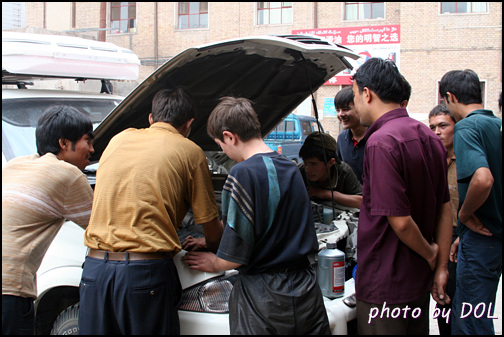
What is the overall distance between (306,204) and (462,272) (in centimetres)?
155

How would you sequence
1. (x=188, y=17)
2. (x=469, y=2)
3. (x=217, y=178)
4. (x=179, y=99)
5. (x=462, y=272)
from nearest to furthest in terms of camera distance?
(x=179, y=99), (x=462, y=272), (x=217, y=178), (x=469, y=2), (x=188, y=17)

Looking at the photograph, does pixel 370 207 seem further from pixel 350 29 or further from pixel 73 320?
pixel 350 29

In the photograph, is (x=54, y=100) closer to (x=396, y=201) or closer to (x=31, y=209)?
(x=31, y=209)

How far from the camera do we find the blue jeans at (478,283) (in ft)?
10.4

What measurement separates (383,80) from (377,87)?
5 cm

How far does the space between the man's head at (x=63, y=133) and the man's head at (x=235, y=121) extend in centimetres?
82

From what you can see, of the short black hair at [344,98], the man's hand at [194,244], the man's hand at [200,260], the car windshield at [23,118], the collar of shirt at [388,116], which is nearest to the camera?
the collar of shirt at [388,116]

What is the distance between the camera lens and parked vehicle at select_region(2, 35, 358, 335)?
8.77ft

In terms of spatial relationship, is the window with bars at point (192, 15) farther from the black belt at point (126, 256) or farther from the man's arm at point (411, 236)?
the man's arm at point (411, 236)

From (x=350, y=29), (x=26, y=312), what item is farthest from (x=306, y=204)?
(x=350, y=29)

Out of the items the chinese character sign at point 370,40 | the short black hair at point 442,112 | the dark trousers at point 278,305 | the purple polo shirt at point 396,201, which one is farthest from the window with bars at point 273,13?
the dark trousers at point 278,305

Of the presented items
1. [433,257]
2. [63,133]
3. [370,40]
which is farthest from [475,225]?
[370,40]

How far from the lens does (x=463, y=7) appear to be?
20609mm

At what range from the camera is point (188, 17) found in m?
24.9
